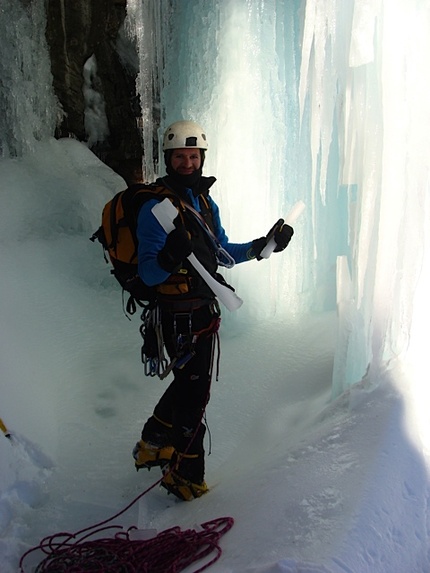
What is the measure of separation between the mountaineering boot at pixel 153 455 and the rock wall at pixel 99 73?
5.94 meters

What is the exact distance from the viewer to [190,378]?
2416mm

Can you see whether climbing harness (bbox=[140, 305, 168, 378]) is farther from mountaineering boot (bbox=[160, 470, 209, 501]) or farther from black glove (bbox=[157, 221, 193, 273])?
mountaineering boot (bbox=[160, 470, 209, 501])

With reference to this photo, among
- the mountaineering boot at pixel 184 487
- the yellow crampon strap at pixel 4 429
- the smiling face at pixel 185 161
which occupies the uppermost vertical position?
the smiling face at pixel 185 161

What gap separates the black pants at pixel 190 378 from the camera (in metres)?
2.36

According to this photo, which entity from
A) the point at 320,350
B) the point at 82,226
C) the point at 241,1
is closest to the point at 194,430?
the point at 320,350

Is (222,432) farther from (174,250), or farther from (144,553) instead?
(174,250)

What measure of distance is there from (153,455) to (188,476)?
270mm

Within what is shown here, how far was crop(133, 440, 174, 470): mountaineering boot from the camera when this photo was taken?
2.65m

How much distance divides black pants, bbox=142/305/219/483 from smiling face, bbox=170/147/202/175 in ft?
1.93

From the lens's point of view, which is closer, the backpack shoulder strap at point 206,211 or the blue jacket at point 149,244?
the blue jacket at point 149,244

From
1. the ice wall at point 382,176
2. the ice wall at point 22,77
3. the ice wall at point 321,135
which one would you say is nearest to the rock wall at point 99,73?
the ice wall at point 22,77

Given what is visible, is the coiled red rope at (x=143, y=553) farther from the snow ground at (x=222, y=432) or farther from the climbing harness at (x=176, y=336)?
the climbing harness at (x=176, y=336)

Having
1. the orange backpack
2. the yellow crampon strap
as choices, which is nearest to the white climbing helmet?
the orange backpack

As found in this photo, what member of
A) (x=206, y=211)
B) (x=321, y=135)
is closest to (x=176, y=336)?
(x=206, y=211)
